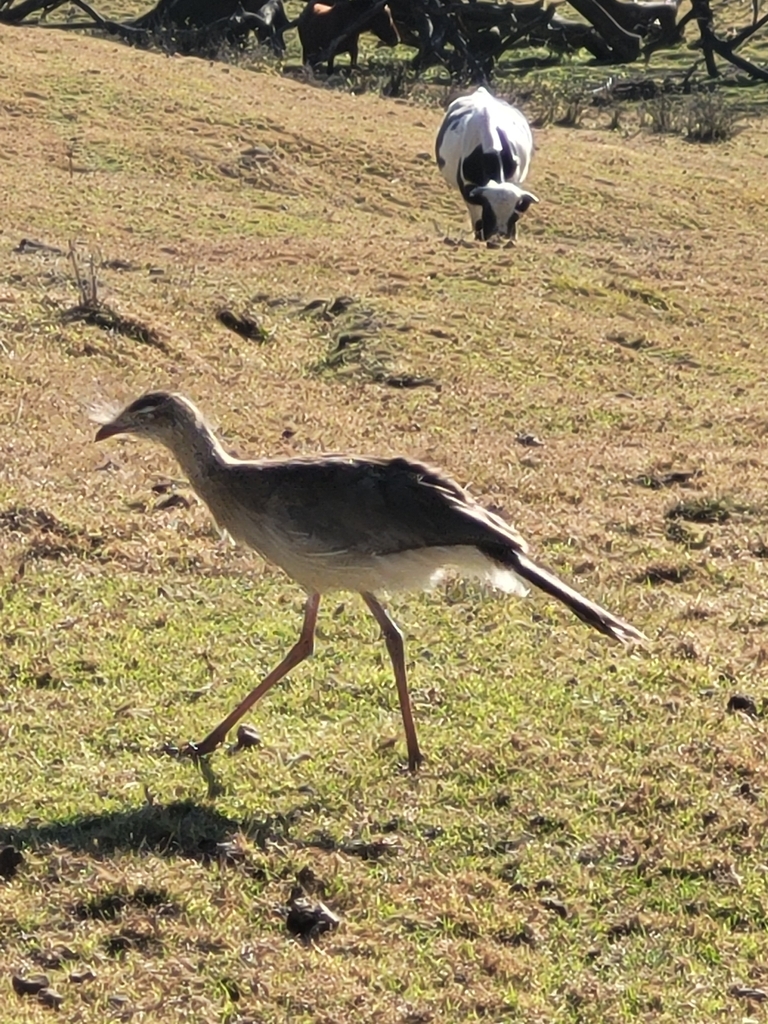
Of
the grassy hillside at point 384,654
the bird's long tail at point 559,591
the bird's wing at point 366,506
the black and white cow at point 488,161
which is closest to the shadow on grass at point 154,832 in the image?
the grassy hillside at point 384,654

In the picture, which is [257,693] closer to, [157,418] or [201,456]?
[201,456]

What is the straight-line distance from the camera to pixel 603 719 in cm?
546

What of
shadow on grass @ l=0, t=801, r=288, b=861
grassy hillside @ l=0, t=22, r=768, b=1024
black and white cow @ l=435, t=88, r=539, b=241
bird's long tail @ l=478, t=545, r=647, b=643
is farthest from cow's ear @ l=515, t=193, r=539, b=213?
shadow on grass @ l=0, t=801, r=288, b=861

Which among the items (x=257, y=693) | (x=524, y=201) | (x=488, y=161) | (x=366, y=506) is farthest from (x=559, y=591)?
(x=488, y=161)

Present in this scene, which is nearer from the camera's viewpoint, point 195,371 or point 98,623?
point 98,623

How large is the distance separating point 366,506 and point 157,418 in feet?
2.50

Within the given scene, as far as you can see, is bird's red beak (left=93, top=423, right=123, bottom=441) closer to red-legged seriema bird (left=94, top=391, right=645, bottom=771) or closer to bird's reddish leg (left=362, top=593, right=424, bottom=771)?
red-legged seriema bird (left=94, top=391, right=645, bottom=771)

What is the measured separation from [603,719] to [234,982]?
189 centimetres

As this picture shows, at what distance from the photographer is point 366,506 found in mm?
4879

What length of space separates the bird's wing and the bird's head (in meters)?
0.27

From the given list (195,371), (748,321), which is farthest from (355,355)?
(748,321)

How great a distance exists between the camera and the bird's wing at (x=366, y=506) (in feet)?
15.8

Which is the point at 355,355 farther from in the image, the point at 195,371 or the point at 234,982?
the point at 234,982

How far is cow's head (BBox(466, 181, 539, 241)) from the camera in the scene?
14055 mm
